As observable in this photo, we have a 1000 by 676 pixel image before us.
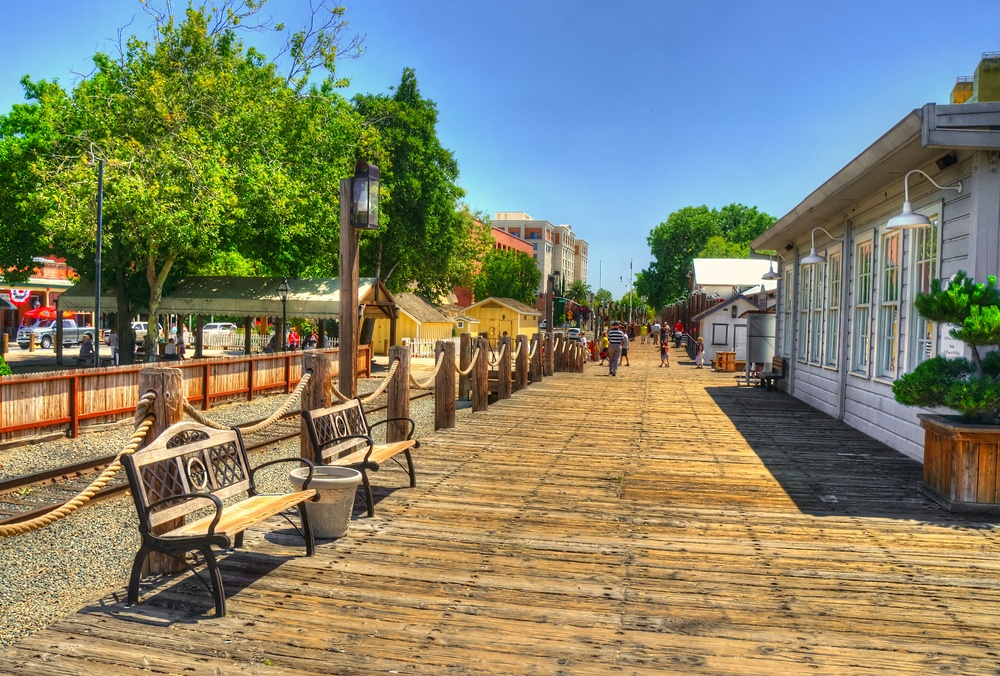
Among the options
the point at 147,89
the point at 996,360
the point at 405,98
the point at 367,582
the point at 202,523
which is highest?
the point at 405,98

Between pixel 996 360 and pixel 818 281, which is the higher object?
pixel 818 281

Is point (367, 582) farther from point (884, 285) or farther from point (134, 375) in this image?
point (134, 375)

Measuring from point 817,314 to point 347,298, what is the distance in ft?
36.2

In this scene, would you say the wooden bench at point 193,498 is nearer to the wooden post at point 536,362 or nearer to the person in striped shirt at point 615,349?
the wooden post at point 536,362

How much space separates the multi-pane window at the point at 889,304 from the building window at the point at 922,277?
497 millimetres

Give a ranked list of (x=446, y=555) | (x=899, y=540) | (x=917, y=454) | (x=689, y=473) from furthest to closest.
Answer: (x=917, y=454), (x=689, y=473), (x=899, y=540), (x=446, y=555)

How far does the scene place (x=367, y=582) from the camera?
4699 millimetres

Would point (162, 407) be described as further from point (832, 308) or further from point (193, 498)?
point (832, 308)

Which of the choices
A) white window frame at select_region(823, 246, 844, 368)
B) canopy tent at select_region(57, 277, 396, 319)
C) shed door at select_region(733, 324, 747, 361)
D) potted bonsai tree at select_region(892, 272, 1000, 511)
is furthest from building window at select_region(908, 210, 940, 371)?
shed door at select_region(733, 324, 747, 361)

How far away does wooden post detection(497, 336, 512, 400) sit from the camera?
608 inches

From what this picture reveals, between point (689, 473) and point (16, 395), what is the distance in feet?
32.0

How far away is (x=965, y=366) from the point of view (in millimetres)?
6953

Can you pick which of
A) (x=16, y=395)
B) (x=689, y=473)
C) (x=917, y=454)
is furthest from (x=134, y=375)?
(x=917, y=454)

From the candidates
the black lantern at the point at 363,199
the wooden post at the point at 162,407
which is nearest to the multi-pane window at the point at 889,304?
the black lantern at the point at 363,199
